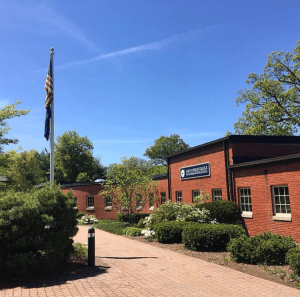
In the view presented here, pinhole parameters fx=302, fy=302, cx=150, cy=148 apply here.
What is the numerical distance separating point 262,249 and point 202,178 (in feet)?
36.3

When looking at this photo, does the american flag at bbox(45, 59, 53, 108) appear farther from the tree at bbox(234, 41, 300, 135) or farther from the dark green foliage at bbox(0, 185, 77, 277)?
the tree at bbox(234, 41, 300, 135)

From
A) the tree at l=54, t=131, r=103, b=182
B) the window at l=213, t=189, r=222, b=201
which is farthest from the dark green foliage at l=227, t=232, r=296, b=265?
the tree at l=54, t=131, r=103, b=182

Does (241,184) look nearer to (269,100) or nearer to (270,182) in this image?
(270,182)

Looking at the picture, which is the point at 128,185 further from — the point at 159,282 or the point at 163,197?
the point at 159,282

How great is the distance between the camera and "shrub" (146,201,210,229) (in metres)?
14.7

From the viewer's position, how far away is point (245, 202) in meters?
16.0

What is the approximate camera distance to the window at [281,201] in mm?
13305

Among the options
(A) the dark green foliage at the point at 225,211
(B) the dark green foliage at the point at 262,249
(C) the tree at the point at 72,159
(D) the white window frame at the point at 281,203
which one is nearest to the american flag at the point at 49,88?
(B) the dark green foliage at the point at 262,249

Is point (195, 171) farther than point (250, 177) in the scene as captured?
Yes

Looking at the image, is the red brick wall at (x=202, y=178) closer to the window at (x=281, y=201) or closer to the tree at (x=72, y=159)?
the window at (x=281, y=201)

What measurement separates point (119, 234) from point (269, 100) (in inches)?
951

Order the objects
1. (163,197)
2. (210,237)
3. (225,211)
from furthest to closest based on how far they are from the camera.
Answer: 1. (163,197)
2. (225,211)
3. (210,237)

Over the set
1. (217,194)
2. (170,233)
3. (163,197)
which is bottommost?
(170,233)

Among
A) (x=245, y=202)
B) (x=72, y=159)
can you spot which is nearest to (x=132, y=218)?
(x=245, y=202)
